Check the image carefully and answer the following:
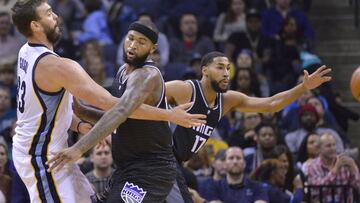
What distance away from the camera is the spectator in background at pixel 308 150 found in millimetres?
11289

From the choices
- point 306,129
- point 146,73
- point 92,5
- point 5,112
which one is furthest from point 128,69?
point 92,5

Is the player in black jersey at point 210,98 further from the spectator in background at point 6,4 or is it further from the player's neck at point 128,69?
the spectator in background at point 6,4

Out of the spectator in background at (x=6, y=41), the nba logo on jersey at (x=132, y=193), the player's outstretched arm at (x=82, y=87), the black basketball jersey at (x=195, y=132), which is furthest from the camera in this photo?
the spectator in background at (x=6, y=41)

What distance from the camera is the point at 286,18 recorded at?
48.0 ft

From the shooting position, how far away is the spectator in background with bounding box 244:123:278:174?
1168 centimetres

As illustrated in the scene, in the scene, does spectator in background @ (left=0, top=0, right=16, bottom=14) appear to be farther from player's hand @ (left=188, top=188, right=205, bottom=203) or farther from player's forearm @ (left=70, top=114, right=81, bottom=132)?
player's forearm @ (left=70, top=114, right=81, bottom=132)

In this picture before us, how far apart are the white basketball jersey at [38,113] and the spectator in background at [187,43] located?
804 cm

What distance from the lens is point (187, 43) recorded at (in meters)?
14.6

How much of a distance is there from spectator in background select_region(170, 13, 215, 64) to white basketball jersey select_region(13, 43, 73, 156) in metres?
8.04

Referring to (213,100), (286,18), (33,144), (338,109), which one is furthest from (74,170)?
(286,18)

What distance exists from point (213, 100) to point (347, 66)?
7.01 metres

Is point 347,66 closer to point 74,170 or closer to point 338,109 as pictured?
point 338,109

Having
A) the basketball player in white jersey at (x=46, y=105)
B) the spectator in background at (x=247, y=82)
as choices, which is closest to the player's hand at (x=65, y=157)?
the basketball player in white jersey at (x=46, y=105)

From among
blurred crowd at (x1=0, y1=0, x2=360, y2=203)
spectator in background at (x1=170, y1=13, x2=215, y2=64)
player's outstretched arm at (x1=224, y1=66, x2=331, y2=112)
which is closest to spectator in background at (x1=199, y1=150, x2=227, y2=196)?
blurred crowd at (x1=0, y1=0, x2=360, y2=203)
